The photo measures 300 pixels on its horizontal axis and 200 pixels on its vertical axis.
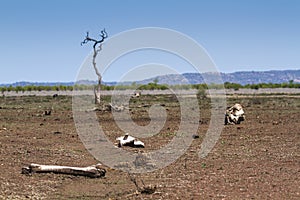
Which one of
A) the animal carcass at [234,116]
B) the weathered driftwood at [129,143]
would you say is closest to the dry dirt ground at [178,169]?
the weathered driftwood at [129,143]

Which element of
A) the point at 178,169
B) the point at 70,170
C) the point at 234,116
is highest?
the point at 234,116

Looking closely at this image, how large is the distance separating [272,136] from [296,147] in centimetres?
364

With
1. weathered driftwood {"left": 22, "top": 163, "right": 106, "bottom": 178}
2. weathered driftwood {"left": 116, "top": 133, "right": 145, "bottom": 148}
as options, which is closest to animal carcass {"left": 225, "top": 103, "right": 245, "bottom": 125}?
weathered driftwood {"left": 116, "top": 133, "right": 145, "bottom": 148}

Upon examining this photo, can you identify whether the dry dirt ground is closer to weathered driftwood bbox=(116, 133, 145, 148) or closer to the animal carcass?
weathered driftwood bbox=(116, 133, 145, 148)

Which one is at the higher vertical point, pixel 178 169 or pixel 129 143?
pixel 129 143

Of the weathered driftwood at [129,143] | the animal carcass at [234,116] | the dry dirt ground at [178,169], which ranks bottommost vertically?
the dry dirt ground at [178,169]

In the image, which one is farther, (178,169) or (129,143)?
(129,143)

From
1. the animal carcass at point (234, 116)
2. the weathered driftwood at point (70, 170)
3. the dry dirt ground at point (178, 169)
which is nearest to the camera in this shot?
the dry dirt ground at point (178, 169)

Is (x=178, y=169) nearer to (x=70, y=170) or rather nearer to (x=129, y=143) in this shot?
(x=70, y=170)

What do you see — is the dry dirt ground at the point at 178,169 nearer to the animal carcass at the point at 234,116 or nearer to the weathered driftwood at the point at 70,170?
the weathered driftwood at the point at 70,170

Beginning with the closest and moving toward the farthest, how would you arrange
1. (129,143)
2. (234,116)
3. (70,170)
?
1. (70,170)
2. (129,143)
3. (234,116)

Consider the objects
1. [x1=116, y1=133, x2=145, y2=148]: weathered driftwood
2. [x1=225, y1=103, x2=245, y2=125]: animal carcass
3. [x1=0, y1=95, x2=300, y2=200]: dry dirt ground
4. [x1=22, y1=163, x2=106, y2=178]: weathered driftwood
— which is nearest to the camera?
[x1=0, y1=95, x2=300, y2=200]: dry dirt ground

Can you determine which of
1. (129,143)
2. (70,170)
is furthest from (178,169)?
(129,143)

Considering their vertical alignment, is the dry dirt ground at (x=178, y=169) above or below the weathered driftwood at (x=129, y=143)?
below
